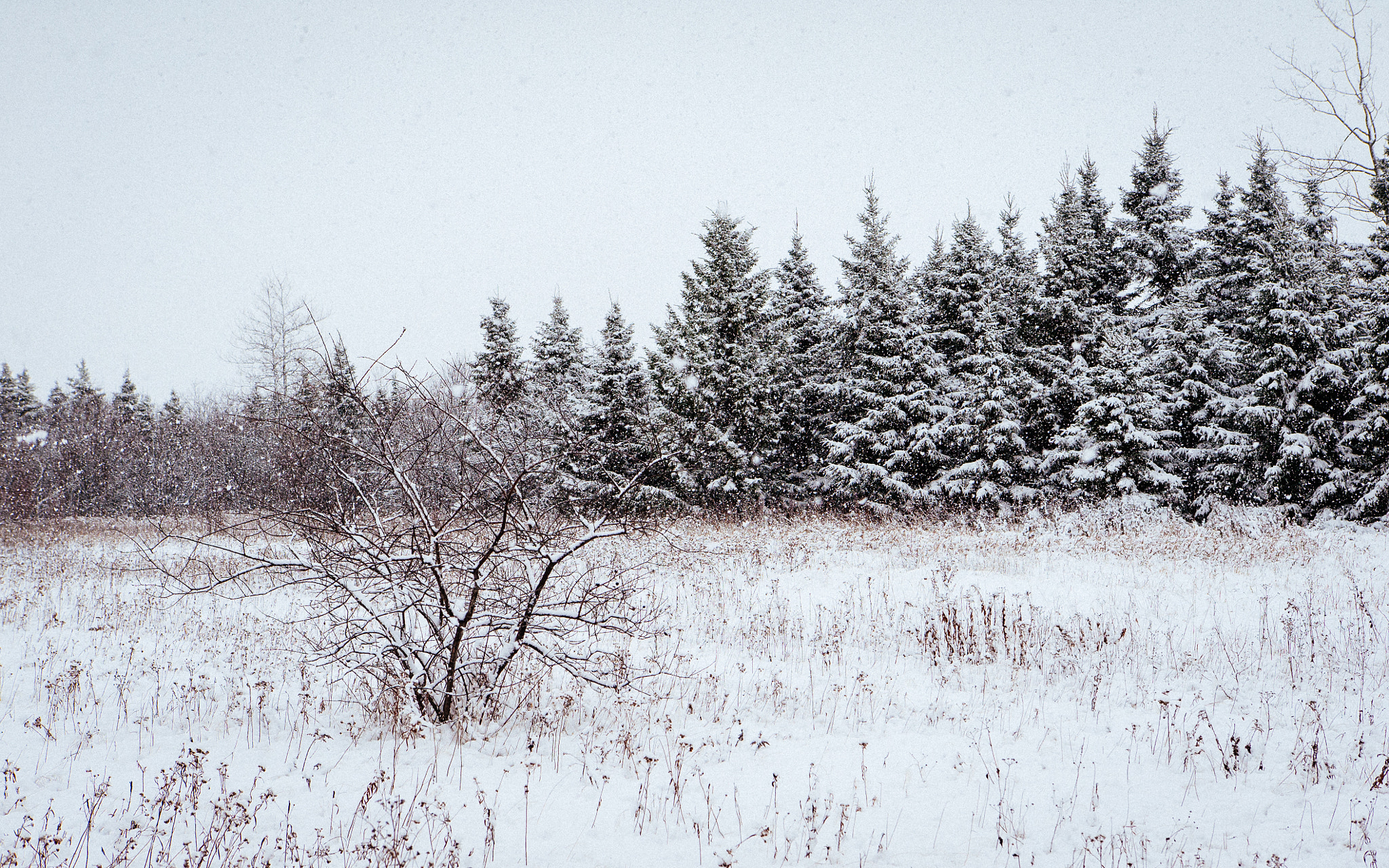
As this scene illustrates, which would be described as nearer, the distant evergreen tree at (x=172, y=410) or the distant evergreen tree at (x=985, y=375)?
the distant evergreen tree at (x=985, y=375)

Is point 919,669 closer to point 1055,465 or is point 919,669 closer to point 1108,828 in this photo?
point 1108,828

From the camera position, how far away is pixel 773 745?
480cm

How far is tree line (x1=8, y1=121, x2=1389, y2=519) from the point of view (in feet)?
58.1

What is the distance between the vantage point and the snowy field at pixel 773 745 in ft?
11.5

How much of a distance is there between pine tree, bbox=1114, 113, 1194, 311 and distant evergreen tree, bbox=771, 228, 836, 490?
9.34 m

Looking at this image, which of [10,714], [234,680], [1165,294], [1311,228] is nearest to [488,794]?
[234,680]

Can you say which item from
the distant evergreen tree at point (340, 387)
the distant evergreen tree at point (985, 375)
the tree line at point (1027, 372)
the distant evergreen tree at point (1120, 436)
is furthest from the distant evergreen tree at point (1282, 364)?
the distant evergreen tree at point (340, 387)

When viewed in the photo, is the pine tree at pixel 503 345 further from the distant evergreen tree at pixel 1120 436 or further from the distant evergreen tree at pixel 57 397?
the distant evergreen tree at pixel 57 397

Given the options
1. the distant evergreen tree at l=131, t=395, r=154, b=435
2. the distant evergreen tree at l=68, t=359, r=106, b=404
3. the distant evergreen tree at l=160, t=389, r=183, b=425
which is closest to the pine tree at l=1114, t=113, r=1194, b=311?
the distant evergreen tree at l=131, t=395, r=154, b=435

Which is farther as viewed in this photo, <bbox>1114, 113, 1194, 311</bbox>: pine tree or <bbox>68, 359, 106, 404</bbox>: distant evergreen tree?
<bbox>68, 359, 106, 404</bbox>: distant evergreen tree

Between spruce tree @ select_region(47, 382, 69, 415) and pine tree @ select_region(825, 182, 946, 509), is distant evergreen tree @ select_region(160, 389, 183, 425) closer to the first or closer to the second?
spruce tree @ select_region(47, 382, 69, 415)

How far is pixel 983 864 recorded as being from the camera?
3.40m

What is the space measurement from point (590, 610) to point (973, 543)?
34.3 ft

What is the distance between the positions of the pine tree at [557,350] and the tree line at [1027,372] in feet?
5.10
